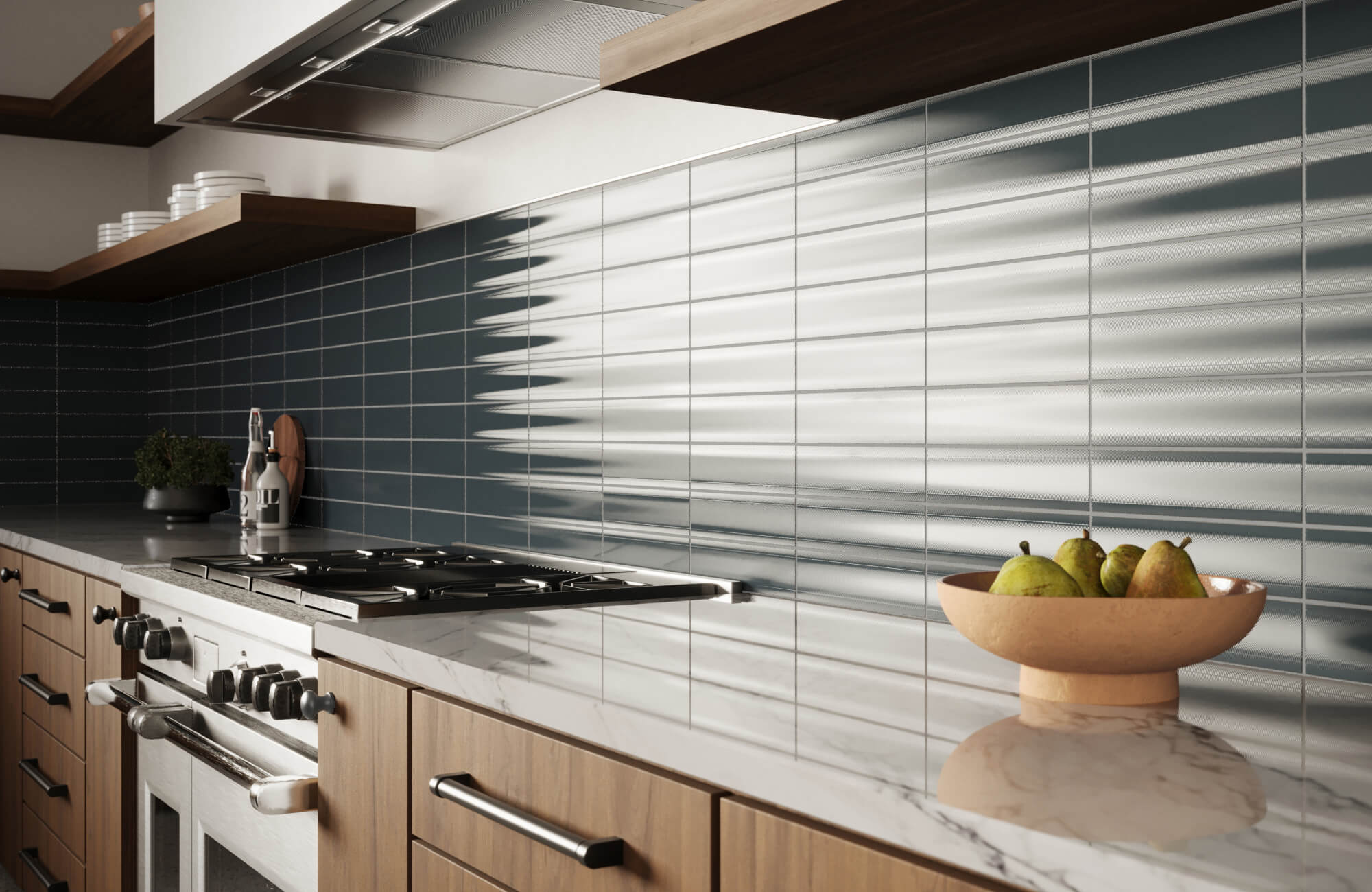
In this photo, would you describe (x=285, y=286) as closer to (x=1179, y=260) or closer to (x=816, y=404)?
(x=816, y=404)

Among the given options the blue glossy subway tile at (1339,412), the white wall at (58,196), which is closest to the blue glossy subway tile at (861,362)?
the blue glossy subway tile at (1339,412)

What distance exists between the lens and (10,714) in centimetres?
301

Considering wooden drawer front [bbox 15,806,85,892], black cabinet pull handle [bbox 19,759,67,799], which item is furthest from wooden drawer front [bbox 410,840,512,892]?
black cabinet pull handle [bbox 19,759,67,799]

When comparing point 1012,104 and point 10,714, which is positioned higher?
point 1012,104

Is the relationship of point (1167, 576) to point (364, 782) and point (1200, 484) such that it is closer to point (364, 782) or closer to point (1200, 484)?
point (1200, 484)

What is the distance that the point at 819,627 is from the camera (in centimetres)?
150

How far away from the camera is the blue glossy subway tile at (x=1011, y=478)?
1409 millimetres

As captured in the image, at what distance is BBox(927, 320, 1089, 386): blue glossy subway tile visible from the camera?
1406mm

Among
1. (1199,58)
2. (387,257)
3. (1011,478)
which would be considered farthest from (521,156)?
(1199,58)

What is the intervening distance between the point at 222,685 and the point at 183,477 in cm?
169

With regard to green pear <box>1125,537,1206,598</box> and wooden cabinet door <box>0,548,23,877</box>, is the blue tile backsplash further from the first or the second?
wooden cabinet door <box>0,548,23,877</box>

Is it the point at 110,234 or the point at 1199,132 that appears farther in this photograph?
the point at 110,234

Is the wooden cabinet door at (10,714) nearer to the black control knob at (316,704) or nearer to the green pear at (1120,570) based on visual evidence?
the black control knob at (316,704)

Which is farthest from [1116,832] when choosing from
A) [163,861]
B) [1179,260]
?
[163,861]
